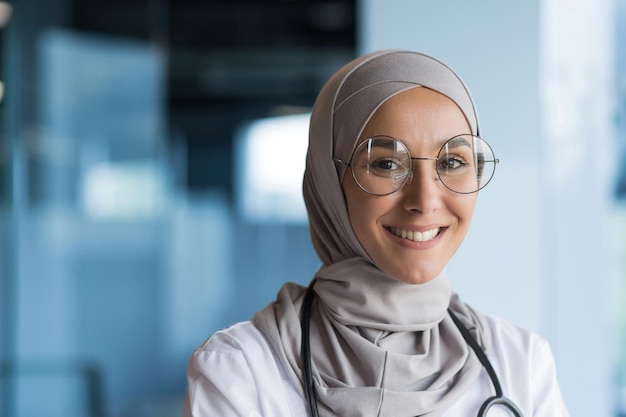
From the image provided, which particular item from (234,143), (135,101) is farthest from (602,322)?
(135,101)

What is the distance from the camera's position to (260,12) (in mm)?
4281

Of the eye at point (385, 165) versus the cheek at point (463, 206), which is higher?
the eye at point (385, 165)

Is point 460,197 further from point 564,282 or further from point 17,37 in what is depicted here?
point 17,37

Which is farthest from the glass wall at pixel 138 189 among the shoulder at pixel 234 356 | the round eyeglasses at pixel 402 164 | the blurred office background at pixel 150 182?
the round eyeglasses at pixel 402 164

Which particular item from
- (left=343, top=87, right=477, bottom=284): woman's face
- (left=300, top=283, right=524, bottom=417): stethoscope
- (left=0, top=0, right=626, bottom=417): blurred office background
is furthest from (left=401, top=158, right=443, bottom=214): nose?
(left=0, top=0, right=626, bottom=417): blurred office background

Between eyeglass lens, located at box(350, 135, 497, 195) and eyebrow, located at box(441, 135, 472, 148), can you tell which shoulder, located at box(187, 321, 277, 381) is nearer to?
eyeglass lens, located at box(350, 135, 497, 195)

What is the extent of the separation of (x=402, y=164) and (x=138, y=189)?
299 centimetres

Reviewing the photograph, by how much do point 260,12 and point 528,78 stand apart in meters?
1.85

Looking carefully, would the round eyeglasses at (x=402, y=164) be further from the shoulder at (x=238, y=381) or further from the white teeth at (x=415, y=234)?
the shoulder at (x=238, y=381)

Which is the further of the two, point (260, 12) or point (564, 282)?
point (260, 12)

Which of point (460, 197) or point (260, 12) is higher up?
point (260, 12)

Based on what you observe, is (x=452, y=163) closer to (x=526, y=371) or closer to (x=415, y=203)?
(x=415, y=203)

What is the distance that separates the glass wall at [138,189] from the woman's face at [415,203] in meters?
2.84

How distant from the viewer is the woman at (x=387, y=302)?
1318 mm
